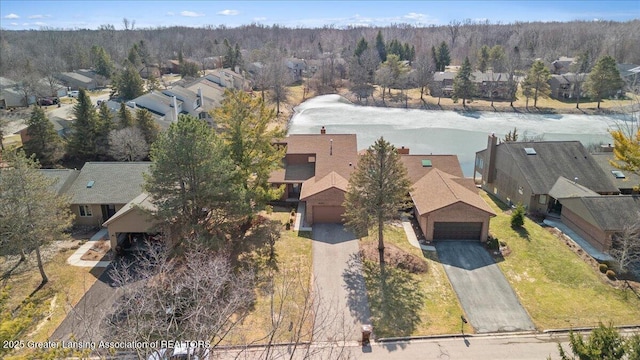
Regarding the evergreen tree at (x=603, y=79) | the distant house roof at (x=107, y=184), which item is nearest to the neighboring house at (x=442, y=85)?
the evergreen tree at (x=603, y=79)

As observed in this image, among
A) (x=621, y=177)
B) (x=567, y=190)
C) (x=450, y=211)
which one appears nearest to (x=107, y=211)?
(x=450, y=211)

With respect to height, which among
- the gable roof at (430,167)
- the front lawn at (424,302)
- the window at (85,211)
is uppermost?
the gable roof at (430,167)

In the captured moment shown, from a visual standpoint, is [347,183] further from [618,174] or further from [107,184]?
[618,174]

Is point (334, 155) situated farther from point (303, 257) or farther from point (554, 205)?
point (554, 205)

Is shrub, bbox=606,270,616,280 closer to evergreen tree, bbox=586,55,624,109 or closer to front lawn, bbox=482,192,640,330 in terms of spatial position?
front lawn, bbox=482,192,640,330

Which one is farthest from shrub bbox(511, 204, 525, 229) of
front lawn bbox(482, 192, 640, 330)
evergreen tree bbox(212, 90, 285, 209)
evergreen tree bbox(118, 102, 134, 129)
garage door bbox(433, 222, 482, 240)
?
evergreen tree bbox(118, 102, 134, 129)

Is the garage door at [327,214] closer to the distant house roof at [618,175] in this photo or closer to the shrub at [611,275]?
the shrub at [611,275]
